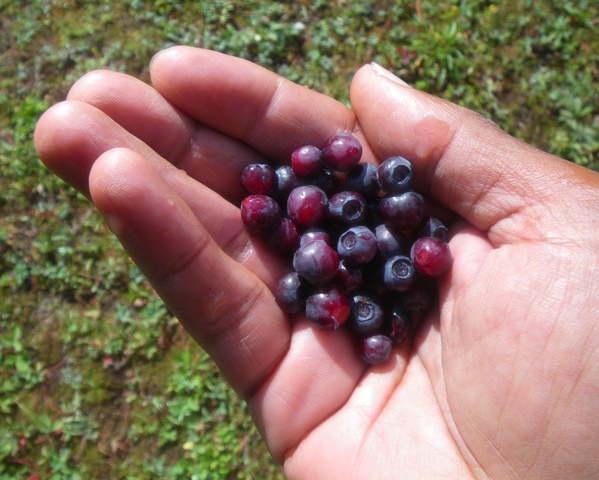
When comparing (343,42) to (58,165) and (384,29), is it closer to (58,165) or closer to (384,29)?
(384,29)

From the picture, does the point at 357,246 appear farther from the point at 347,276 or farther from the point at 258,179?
the point at 258,179

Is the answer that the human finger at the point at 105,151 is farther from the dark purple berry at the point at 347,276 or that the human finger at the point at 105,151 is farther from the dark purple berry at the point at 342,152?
the dark purple berry at the point at 342,152

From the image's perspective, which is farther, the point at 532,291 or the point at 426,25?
the point at 426,25

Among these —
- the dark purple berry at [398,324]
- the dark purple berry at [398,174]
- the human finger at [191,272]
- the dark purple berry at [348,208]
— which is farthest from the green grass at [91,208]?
the dark purple berry at [398,174]

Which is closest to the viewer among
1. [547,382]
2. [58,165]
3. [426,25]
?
[547,382]

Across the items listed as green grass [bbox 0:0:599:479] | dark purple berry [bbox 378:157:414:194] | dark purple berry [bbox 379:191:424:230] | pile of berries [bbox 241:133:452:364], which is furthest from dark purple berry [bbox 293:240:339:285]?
green grass [bbox 0:0:599:479]

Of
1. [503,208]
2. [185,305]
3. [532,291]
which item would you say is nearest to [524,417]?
[532,291]

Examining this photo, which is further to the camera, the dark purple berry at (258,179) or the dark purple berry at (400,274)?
the dark purple berry at (258,179)
